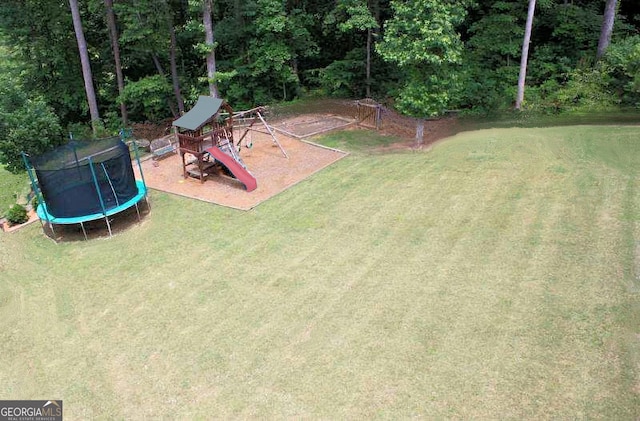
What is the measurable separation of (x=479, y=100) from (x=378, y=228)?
9640 millimetres

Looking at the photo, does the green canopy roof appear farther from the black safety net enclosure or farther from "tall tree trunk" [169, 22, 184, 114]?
"tall tree trunk" [169, 22, 184, 114]

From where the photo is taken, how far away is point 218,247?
1073 cm

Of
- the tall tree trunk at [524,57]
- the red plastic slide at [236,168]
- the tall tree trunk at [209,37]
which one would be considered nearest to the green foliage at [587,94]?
the tall tree trunk at [524,57]

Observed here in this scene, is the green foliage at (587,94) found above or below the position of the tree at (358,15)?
below

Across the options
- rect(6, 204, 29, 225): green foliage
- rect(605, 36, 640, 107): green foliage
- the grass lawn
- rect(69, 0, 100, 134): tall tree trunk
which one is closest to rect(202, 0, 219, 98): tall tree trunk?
rect(69, 0, 100, 134): tall tree trunk

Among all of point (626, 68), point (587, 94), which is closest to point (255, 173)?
point (587, 94)

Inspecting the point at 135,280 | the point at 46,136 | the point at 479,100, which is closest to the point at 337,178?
the point at 135,280

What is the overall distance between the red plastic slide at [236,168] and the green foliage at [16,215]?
5047 mm

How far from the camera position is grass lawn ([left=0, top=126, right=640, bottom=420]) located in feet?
22.5

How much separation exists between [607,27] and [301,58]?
13345mm

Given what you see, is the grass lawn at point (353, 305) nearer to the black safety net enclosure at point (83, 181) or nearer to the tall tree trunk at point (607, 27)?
the black safety net enclosure at point (83, 181)

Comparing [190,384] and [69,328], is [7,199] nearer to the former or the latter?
[69,328]

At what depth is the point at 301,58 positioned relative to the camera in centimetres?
2395

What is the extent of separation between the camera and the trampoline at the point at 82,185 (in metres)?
11.1
